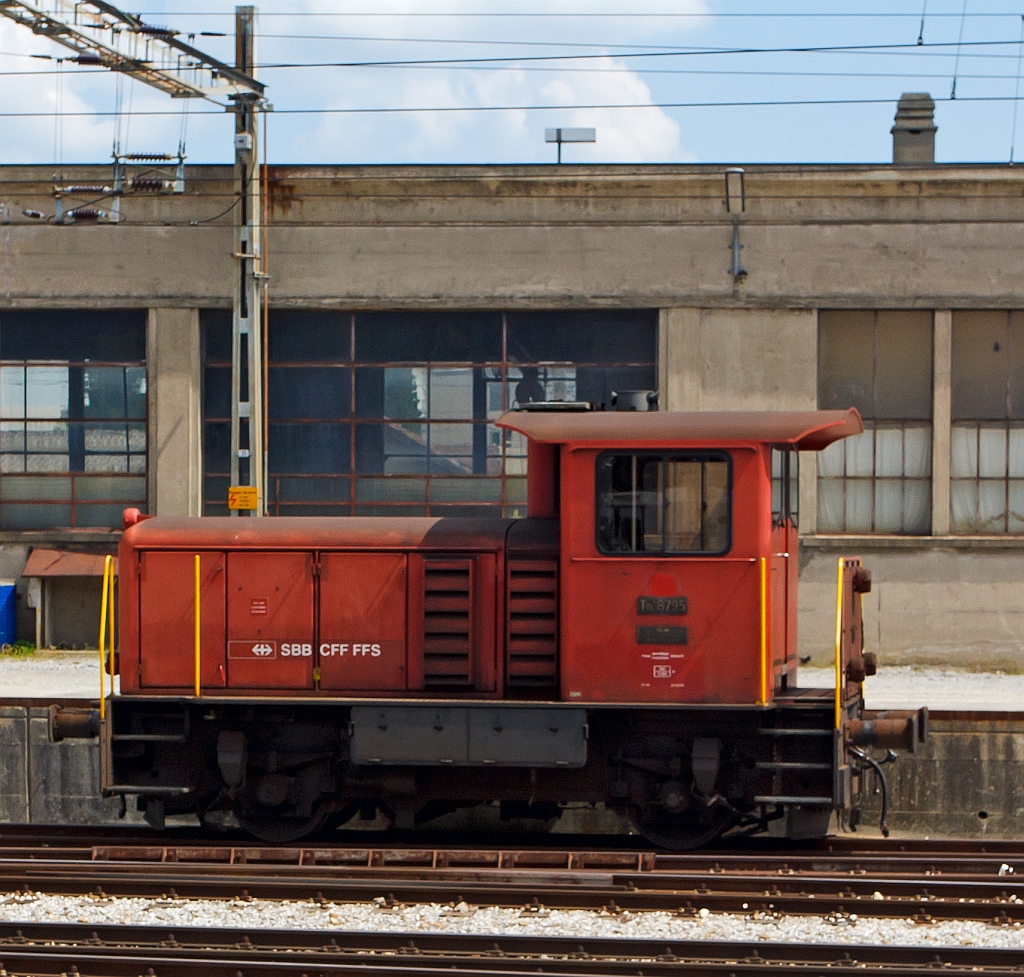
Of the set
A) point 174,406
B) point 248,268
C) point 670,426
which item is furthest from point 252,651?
point 174,406

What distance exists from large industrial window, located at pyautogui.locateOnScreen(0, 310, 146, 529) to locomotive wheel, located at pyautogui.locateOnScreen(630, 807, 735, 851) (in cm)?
1252

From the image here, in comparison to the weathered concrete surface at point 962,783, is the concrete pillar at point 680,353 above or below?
above

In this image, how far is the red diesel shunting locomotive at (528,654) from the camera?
947 cm

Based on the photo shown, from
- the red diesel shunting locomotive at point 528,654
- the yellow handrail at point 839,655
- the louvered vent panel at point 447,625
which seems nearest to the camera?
the yellow handrail at point 839,655

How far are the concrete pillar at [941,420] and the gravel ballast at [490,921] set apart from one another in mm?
12202

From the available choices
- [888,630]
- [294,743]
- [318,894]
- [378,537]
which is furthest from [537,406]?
[888,630]

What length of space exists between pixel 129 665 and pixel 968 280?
13.9 metres

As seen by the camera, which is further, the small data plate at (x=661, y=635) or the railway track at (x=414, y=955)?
the small data plate at (x=661, y=635)

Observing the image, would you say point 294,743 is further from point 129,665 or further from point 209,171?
point 209,171

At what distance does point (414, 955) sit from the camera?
7578mm

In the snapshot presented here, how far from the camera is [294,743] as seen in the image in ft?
33.4

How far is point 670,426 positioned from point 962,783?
5063 millimetres

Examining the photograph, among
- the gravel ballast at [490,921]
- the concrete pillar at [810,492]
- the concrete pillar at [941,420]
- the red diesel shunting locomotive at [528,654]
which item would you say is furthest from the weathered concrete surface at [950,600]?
the gravel ballast at [490,921]

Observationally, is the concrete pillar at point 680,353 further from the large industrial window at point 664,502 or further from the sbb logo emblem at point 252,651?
the sbb logo emblem at point 252,651
